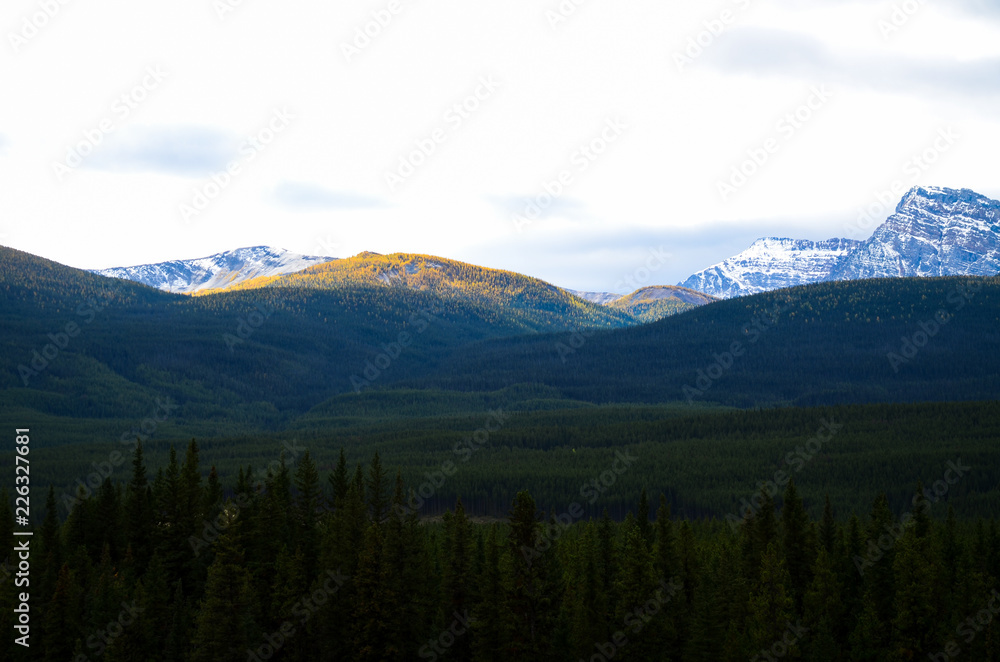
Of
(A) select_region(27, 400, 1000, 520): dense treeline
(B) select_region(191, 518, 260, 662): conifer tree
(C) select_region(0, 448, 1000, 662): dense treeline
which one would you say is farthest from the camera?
(A) select_region(27, 400, 1000, 520): dense treeline

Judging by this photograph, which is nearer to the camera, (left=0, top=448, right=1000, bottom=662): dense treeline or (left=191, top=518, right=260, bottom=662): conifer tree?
(left=191, top=518, right=260, bottom=662): conifer tree

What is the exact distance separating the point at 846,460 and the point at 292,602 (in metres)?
128

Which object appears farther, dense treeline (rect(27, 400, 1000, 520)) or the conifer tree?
dense treeline (rect(27, 400, 1000, 520))

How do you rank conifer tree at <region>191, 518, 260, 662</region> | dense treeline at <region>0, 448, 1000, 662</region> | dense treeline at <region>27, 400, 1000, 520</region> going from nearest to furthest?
conifer tree at <region>191, 518, 260, 662</region> < dense treeline at <region>0, 448, 1000, 662</region> < dense treeline at <region>27, 400, 1000, 520</region>

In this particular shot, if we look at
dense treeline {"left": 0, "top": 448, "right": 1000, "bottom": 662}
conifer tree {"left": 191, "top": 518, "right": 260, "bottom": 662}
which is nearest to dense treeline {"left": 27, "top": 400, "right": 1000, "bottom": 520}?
dense treeline {"left": 0, "top": 448, "right": 1000, "bottom": 662}

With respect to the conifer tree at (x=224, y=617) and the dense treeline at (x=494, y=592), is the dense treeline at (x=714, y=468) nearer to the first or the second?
the dense treeline at (x=494, y=592)

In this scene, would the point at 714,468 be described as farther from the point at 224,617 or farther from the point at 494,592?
the point at 224,617

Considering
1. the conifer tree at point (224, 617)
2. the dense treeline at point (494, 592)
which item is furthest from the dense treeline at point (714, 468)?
the conifer tree at point (224, 617)

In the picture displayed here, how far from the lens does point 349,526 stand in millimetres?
Result: 72688

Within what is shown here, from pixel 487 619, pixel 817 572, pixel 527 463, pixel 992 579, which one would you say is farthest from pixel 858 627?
pixel 527 463

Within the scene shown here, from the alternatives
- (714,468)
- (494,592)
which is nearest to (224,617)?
(494,592)

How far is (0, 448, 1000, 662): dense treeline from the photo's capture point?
62.2m

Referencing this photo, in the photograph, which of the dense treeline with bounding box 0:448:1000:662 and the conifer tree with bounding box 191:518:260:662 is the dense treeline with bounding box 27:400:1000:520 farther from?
the conifer tree with bounding box 191:518:260:662

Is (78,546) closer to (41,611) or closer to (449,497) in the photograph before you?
(41,611)
